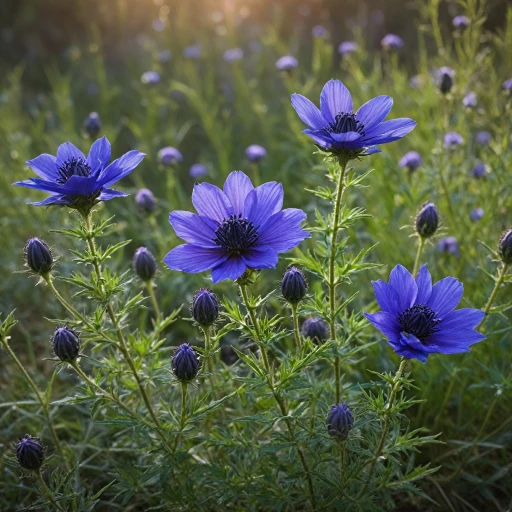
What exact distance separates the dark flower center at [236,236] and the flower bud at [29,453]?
64 centimetres

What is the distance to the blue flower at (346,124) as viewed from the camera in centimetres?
115

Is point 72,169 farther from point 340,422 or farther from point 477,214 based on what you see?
point 477,214

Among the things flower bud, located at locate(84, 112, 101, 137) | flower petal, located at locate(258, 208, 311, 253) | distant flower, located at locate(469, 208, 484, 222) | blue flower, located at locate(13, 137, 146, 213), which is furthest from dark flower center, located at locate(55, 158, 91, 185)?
distant flower, located at locate(469, 208, 484, 222)

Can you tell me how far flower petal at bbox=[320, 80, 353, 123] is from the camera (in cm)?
133

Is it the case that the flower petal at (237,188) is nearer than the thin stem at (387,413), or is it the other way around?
the thin stem at (387,413)

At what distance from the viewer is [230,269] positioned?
116 cm

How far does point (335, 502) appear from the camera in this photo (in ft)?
4.50

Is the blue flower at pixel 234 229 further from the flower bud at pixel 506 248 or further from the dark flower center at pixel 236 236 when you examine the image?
the flower bud at pixel 506 248

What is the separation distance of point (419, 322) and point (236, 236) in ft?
1.36

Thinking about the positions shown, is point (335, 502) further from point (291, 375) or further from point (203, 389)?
point (203, 389)

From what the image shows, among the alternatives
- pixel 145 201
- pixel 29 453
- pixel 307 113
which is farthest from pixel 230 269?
pixel 145 201

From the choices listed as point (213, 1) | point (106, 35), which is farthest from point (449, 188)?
point (106, 35)

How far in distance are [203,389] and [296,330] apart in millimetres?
683

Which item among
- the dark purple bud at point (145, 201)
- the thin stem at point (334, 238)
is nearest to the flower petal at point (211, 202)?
the thin stem at point (334, 238)
